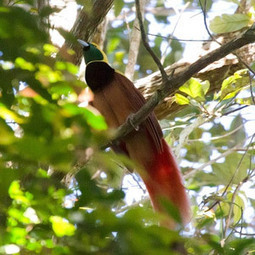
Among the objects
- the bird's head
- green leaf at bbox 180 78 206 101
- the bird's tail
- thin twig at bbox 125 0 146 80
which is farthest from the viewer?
thin twig at bbox 125 0 146 80

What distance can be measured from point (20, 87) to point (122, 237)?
408 millimetres

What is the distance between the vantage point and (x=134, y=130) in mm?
3121

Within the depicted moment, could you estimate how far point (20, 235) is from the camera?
1027 millimetres

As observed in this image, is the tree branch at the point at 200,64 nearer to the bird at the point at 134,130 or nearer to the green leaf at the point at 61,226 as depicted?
the bird at the point at 134,130

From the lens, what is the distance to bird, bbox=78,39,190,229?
3023 mm

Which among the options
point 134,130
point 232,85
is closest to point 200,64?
point 232,85

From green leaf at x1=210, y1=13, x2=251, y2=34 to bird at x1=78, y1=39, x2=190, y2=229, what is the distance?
0.59m

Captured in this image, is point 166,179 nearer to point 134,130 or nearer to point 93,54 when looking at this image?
point 134,130

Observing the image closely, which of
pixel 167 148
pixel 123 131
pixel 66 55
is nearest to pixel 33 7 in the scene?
pixel 66 55

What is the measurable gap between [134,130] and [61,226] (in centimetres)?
217

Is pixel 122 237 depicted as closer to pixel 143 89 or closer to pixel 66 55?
pixel 66 55

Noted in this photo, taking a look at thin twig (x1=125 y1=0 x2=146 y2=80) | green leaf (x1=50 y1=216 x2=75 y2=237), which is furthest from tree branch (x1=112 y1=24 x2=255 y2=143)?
thin twig (x1=125 y1=0 x2=146 y2=80)

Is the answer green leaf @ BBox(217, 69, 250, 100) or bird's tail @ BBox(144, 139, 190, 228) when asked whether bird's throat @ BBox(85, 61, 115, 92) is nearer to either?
bird's tail @ BBox(144, 139, 190, 228)

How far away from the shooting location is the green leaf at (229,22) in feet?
10.4
